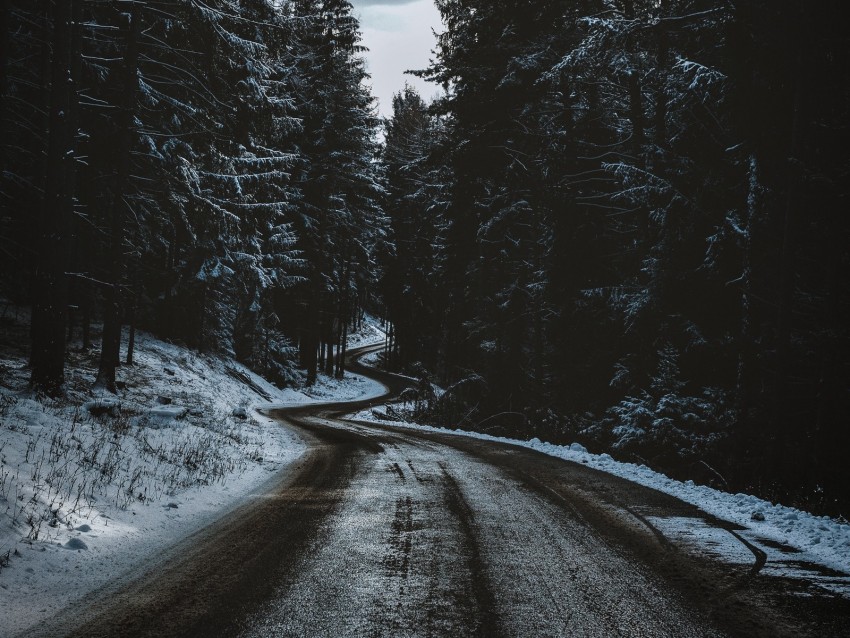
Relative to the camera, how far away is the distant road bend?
4.06 meters

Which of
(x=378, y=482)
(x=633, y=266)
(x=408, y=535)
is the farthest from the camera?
(x=633, y=266)

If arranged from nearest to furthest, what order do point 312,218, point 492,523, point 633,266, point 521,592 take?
point 521,592 → point 492,523 → point 633,266 → point 312,218

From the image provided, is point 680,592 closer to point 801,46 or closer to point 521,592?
point 521,592

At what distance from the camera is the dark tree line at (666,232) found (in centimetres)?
1155

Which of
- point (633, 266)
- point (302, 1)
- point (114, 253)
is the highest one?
point (302, 1)

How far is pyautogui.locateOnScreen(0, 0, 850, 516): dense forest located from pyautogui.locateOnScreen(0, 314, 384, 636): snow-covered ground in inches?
78.1

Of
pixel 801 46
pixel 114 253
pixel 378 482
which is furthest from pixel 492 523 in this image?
pixel 114 253

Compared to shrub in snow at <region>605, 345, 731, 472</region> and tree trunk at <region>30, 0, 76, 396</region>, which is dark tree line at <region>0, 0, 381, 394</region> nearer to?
tree trunk at <region>30, 0, 76, 396</region>

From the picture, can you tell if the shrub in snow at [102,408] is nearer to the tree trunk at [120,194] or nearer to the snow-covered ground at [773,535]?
the tree trunk at [120,194]

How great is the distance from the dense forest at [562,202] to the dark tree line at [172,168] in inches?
4.0

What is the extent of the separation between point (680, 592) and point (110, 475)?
6.97m

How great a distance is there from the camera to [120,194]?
1512 centimetres

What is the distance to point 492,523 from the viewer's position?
694cm

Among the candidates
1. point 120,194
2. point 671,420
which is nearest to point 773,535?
point 671,420
